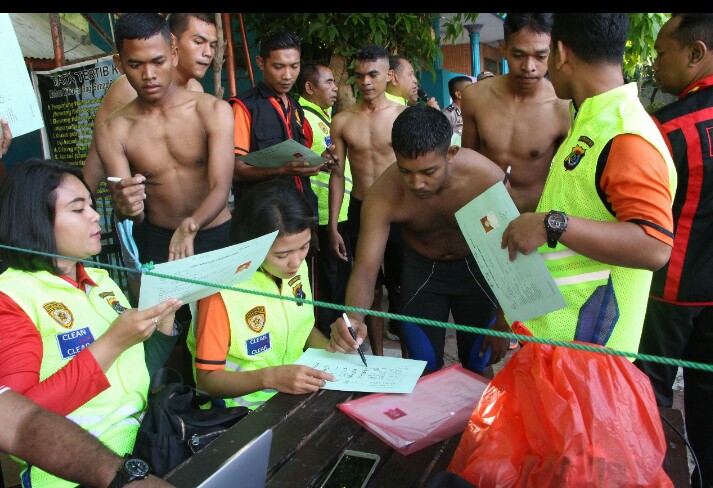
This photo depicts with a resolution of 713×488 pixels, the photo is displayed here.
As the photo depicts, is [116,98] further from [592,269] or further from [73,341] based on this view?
[592,269]

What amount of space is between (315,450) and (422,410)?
309 millimetres

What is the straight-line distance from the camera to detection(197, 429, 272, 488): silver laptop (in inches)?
33.3

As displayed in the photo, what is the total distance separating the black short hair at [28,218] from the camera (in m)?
1.58

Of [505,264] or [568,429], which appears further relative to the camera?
[505,264]

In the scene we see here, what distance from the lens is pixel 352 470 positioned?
50.1 inches

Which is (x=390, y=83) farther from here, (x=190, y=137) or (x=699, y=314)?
(x=699, y=314)

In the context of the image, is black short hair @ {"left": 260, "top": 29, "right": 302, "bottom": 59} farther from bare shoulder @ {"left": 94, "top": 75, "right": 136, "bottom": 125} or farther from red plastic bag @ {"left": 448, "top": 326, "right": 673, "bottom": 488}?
red plastic bag @ {"left": 448, "top": 326, "right": 673, "bottom": 488}

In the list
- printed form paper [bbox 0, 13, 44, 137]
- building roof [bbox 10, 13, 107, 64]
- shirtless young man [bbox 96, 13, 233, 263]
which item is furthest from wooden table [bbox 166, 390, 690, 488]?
building roof [bbox 10, 13, 107, 64]

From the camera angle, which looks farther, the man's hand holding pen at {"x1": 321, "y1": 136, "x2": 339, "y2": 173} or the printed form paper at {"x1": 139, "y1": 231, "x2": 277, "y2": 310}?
the man's hand holding pen at {"x1": 321, "y1": 136, "x2": 339, "y2": 173}

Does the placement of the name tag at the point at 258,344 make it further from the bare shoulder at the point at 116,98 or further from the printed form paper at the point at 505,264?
the bare shoulder at the point at 116,98

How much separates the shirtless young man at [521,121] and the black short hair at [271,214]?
1396 millimetres

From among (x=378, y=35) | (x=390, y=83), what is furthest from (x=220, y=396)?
(x=378, y=35)

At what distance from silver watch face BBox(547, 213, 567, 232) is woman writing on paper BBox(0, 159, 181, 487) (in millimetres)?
1000

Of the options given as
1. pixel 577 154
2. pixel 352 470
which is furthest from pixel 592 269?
pixel 352 470
